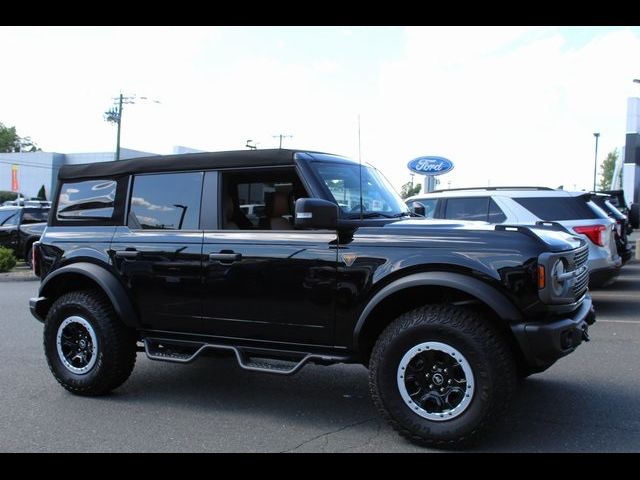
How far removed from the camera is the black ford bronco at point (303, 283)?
3789mm

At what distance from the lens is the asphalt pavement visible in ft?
13.1

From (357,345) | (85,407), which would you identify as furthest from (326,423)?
(85,407)

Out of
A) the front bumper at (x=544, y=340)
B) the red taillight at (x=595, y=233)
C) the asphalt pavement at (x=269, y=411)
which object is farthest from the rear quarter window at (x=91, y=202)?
the red taillight at (x=595, y=233)

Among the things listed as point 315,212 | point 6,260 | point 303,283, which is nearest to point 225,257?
point 303,283

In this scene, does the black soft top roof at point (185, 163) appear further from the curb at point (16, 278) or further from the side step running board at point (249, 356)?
the curb at point (16, 278)

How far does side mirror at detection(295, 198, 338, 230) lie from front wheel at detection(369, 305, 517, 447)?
2.72ft

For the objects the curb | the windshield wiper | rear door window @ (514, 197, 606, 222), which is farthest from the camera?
the curb

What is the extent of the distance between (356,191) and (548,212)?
541cm

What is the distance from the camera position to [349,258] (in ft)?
13.7

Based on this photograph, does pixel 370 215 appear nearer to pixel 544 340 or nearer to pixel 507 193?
pixel 544 340

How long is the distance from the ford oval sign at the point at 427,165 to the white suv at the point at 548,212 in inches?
323

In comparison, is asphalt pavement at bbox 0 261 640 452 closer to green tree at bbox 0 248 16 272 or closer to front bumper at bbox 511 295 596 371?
front bumper at bbox 511 295 596 371

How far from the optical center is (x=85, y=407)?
15.9ft

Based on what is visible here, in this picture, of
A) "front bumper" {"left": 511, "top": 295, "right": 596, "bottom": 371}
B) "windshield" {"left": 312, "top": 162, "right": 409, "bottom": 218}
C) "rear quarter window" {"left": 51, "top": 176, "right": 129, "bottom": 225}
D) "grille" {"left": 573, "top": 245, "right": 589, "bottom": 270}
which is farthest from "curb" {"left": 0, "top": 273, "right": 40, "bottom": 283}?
"front bumper" {"left": 511, "top": 295, "right": 596, "bottom": 371}
